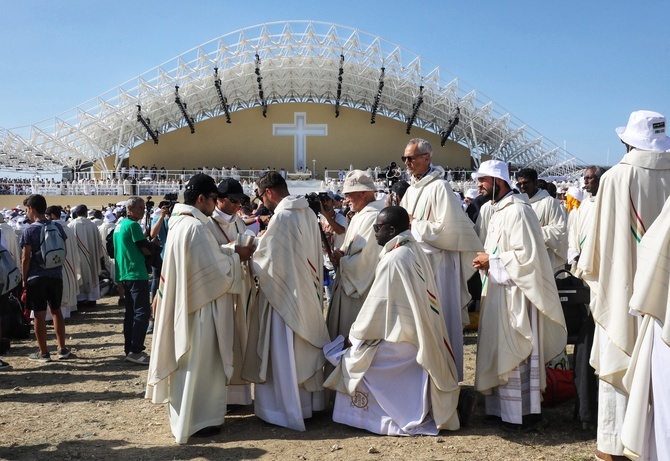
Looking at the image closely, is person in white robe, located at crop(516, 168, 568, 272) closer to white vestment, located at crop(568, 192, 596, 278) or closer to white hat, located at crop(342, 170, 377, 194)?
white vestment, located at crop(568, 192, 596, 278)

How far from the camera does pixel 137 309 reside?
6070 millimetres

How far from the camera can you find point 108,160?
42.2m

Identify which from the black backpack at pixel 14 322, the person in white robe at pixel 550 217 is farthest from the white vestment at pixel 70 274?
the person in white robe at pixel 550 217

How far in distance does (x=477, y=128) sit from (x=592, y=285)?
4028cm

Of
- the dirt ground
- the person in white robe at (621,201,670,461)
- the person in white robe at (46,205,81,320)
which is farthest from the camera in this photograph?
the person in white robe at (46,205,81,320)

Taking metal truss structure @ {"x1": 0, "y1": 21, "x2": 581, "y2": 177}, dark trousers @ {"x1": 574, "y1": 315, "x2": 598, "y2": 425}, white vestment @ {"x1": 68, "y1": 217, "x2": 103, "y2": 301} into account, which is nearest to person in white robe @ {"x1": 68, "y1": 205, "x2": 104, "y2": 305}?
white vestment @ {"x1": 68, "y1": 217, "x2": 103, "y2": 301}

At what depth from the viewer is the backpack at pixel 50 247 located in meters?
6.05

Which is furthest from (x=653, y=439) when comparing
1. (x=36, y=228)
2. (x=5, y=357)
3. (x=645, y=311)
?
(x=5, y=357)

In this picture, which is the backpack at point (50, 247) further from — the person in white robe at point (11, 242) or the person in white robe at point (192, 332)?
the person in white robe at point (192, 332)

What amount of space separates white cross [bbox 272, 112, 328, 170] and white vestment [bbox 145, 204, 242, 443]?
40.5 m

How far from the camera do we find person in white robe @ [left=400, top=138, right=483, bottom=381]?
454 centimetres

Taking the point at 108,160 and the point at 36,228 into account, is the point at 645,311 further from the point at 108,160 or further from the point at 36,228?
the point at 108,160

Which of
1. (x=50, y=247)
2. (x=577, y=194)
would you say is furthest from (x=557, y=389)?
(x=577, y=194)

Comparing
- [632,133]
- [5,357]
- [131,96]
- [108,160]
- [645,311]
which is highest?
[131,96]
